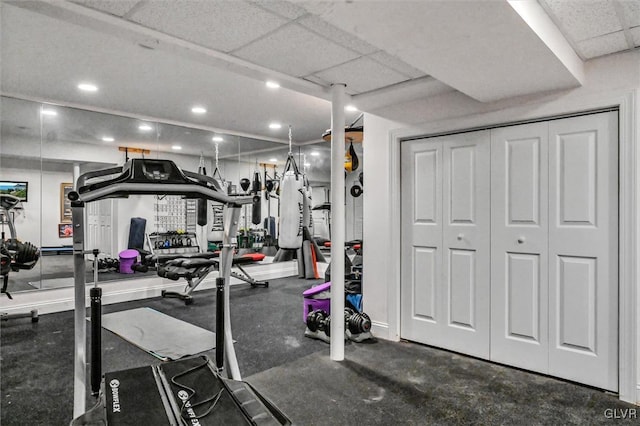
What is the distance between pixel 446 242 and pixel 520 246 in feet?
1.94

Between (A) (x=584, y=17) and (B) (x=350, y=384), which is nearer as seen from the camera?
(A) (x=584, y=17)

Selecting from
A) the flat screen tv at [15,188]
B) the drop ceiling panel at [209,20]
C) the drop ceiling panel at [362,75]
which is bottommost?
the flat screen tv at [15,188]

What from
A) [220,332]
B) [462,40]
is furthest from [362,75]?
[220,332]

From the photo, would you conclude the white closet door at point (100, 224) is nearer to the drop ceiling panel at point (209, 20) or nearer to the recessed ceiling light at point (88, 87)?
the recessed ceiling light at point (88, 87)

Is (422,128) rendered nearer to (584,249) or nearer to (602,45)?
(602,45)

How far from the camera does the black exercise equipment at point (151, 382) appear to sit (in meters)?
1.79

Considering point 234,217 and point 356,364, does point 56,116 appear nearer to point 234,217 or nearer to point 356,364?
point 234,217

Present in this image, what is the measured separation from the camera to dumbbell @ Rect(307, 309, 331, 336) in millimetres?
3494

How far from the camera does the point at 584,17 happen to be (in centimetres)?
207

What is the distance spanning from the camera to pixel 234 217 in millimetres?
2502

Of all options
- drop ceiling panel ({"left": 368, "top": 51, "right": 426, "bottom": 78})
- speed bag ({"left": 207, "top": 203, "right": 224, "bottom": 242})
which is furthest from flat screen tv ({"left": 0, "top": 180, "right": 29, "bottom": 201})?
→ drop ceiling panel ({"left": 368, "top": 51, "right": 426, "bottom": 78})

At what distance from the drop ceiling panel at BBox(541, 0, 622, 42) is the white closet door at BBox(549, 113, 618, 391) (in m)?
0.62

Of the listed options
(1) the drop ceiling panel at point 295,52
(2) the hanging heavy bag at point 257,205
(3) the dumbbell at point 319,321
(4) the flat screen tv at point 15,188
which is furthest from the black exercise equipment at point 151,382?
(2) the hanging heavy bag at point 257,205

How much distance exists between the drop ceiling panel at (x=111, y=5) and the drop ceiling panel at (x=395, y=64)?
1.45 meters
